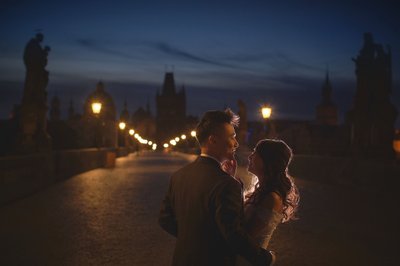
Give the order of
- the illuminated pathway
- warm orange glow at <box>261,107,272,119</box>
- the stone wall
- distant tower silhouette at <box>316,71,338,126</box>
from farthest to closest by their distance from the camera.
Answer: distant tower silhouette at <box>316,71,338,126</box> < warm orange glow at <box>261,107,272,119</box> < the stone wall < the illuminated pathway

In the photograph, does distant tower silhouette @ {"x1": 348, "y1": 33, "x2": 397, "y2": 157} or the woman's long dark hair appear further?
distant tower silhouette @ {"x1": 348, "y1": 33, "x2": 397, "y2": 157}

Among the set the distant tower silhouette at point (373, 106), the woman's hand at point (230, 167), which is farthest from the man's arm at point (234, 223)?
the distant tower silhouette at point (373, 106)

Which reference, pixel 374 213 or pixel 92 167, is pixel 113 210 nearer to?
pixel 374 213

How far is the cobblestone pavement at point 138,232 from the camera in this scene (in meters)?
6.53

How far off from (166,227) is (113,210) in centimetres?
814

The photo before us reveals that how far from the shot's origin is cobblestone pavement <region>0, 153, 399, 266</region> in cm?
653

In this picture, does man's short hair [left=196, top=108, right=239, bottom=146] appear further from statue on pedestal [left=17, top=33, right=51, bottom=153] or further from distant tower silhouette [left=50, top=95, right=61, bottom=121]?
distant tower silhouette [left=50, top=95, right=61, bottom=121]

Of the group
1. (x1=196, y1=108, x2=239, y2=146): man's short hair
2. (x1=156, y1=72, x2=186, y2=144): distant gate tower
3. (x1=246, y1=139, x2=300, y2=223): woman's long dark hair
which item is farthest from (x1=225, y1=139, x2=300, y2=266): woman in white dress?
(x1=156, y1=72, x2=186, y2=144): distant gate tower

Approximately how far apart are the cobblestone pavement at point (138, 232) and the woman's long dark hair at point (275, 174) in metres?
3.14

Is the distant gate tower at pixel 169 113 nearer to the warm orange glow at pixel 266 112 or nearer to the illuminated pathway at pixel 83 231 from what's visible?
the warm orange glow at pixel 266 112

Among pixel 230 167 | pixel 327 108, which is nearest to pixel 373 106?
pixel 230 167

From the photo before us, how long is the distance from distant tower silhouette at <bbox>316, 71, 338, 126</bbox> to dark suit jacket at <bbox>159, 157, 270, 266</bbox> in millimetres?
131416

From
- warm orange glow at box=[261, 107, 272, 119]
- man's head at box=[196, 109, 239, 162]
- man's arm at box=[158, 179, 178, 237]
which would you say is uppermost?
warm orange glow at box=[261, 107, 272, 119]

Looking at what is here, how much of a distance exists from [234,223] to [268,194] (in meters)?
0.52
